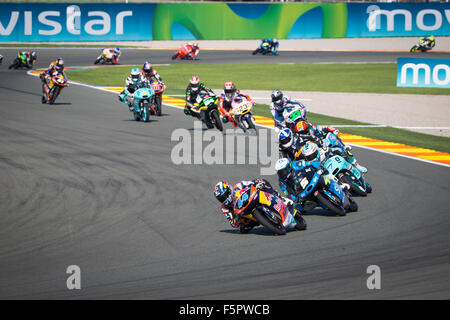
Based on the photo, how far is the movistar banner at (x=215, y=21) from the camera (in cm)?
4981

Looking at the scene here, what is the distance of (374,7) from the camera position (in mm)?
55312

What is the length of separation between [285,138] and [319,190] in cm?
158

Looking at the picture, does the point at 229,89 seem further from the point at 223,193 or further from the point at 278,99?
the point at 223,193

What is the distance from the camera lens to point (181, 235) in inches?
452

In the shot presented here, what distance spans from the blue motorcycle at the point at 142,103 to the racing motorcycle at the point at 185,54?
74.3 ft

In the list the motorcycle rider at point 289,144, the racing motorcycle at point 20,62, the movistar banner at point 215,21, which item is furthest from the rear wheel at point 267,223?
the movistar banner at point 215,21

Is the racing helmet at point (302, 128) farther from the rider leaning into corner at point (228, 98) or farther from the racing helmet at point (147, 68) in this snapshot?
the racing helmet at point (147, 68)

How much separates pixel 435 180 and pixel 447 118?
1127cm

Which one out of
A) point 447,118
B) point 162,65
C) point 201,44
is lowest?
point 447,118

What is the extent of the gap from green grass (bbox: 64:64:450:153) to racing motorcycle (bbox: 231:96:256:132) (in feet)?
16.4

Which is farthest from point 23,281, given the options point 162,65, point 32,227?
point 162,65

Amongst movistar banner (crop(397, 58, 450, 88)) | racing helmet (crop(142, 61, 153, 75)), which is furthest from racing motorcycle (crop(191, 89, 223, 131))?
movistar banner (crop(397, 58, 450, 88))

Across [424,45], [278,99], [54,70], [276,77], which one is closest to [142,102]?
[54,70]
